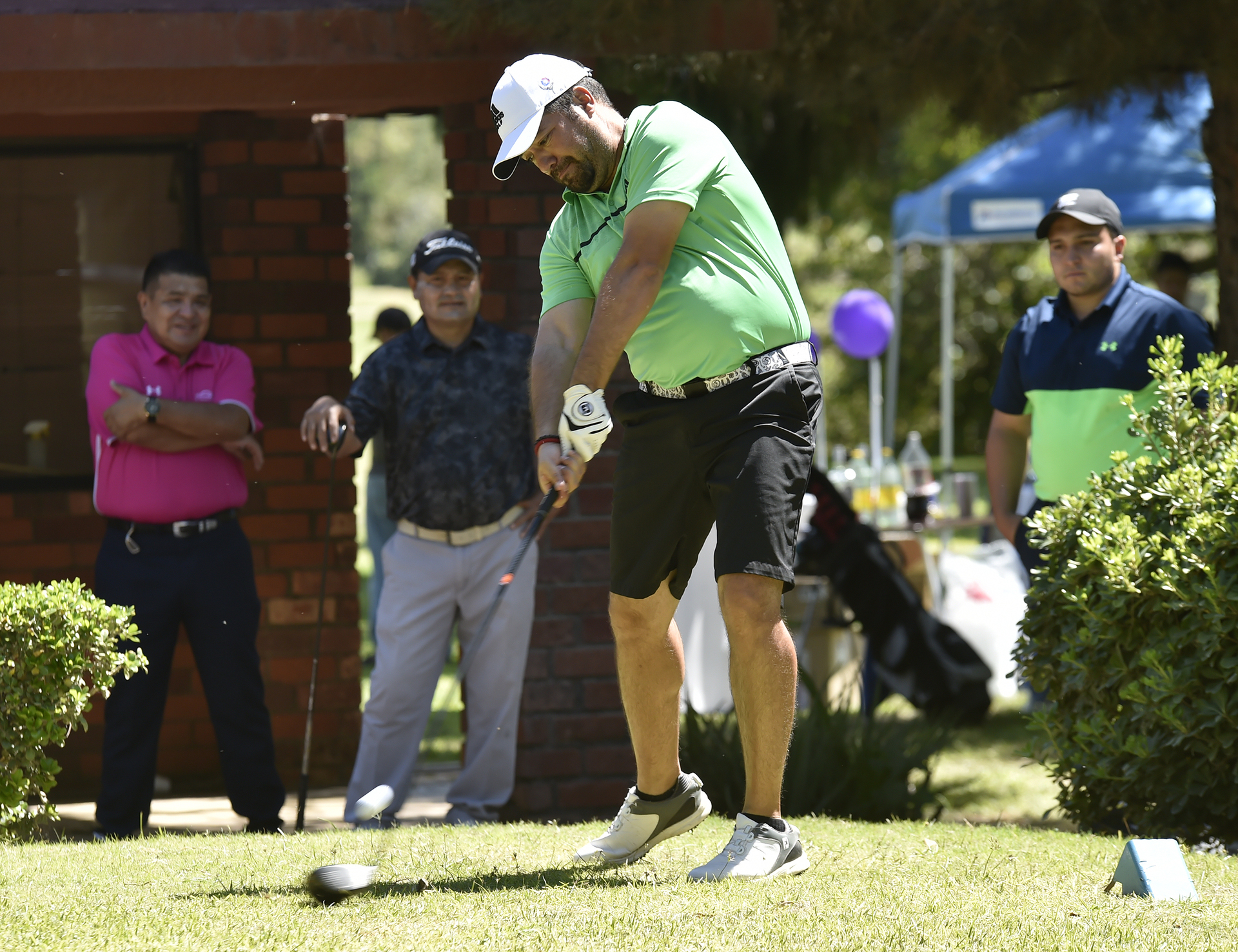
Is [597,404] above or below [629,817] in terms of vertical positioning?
above

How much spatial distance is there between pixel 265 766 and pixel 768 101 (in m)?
4.50

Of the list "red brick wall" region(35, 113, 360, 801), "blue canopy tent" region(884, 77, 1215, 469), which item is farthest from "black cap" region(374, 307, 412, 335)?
"blue canopy tent" region(884, 77, 1215, 469)

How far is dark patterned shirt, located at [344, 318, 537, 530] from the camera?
5.26m

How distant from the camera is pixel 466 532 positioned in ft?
17.4

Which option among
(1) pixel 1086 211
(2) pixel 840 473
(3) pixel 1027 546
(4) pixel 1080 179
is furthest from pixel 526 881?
(4) pixel 1080 179

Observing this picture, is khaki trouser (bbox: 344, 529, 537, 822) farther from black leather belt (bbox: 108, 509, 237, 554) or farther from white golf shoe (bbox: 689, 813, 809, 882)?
white golf shoe (bbox: 689, 813, 809, 882)

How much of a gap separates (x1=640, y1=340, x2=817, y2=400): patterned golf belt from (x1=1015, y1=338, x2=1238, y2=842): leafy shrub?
1.35 metres

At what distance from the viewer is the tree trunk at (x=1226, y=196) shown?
636 centimetres

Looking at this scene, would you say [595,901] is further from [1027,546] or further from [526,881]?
[1027,546]

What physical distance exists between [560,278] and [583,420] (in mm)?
530

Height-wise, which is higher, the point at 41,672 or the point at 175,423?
the point at 175,423

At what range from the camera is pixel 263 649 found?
21.0 ft

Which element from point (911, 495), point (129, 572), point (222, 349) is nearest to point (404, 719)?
point (129, 572)

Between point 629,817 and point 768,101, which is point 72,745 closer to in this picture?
point 629,817
